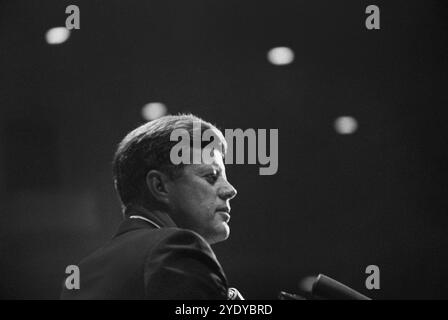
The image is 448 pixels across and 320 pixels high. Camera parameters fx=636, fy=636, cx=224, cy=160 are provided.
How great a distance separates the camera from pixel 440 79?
168cm

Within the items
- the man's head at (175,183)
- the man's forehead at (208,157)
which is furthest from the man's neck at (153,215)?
the man's forehead at (208,157)

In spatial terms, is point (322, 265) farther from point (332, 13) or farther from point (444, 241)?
point (332, 13)

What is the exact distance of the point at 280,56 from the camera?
1750mm

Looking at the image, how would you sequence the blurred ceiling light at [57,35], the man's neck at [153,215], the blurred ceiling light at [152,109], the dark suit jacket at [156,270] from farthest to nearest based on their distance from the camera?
the blurred ceiling light at [152,109] < the blurred ceiling light at [57,35] < the man's neck at [153,215] < the dark suit jacket at [156,270]

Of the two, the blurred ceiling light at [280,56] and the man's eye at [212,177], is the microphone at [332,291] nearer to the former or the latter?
the man's eye at [212,177]

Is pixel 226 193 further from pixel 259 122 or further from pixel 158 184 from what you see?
pixel 259 122

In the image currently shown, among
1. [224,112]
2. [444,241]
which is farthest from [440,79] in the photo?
[224,112]

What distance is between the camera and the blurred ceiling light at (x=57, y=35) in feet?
5.24

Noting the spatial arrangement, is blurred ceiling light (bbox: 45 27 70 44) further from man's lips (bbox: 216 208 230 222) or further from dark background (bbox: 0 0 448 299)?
man's lips (bbox: 216 208 230 222)

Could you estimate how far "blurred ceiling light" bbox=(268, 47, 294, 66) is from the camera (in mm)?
1718

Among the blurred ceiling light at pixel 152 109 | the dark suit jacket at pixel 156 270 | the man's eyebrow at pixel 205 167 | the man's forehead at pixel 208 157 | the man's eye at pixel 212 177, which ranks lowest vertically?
the dark suit jacket at pixel 156 270

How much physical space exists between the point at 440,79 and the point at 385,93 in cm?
15

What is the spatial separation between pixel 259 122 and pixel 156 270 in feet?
3.31
